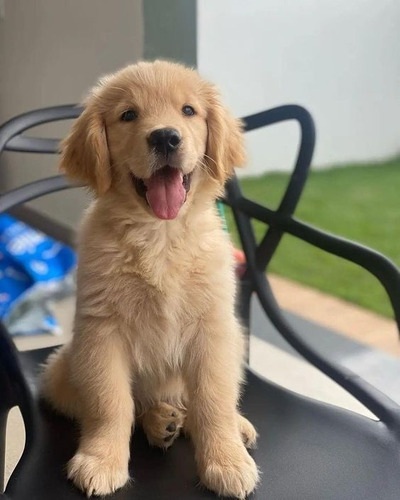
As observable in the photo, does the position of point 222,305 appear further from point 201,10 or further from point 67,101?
point 67,101

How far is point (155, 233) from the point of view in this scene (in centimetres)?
107

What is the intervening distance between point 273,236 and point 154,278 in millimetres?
427

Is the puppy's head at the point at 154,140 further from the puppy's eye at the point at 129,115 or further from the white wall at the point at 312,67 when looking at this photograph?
the white wall at the point at 312,67

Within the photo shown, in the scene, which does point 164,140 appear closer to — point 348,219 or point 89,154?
point 89,154

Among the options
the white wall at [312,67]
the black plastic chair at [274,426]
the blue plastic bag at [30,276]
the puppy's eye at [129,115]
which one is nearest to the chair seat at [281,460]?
the black plastic chair at [274,426]

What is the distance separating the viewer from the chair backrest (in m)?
1.16

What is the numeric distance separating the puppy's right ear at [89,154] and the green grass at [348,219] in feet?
4.32

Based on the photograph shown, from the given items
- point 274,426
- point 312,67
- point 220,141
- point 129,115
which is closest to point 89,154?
point 129,115

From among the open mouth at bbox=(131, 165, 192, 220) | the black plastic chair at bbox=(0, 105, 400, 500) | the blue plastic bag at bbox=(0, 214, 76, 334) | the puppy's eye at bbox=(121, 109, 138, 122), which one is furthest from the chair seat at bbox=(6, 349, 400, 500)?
the blue plastic bag at bbox=(0, 214, 76, 334)

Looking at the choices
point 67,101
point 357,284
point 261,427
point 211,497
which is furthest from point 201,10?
point 211,497

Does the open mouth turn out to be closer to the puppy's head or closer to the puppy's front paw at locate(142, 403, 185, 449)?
the puppy's head

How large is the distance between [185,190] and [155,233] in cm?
9

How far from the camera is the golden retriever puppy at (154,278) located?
39.1 inches

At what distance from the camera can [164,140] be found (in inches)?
37.4
